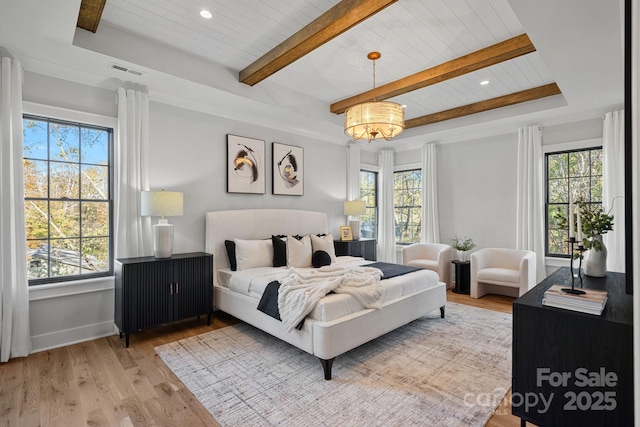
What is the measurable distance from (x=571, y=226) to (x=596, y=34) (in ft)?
5.64

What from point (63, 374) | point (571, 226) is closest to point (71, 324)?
point (63, 374)

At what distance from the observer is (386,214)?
6.63 metres

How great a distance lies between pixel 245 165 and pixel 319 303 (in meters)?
2.67

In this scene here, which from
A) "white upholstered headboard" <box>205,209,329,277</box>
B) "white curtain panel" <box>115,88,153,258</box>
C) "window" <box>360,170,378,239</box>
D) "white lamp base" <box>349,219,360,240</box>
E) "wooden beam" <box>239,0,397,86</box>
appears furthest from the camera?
"window" <box>360,170,378,239</box>

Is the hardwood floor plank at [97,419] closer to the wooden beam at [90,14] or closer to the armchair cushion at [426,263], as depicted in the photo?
the wooden beam at [90,14]

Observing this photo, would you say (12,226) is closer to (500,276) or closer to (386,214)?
(386,214)

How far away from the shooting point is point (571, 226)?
6.48 ft

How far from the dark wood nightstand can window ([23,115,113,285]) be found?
47 cm

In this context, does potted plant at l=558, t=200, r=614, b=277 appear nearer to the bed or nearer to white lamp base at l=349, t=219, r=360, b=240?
the bed

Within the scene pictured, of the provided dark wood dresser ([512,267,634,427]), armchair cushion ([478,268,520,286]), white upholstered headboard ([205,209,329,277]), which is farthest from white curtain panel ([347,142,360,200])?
dark wood dresser ([512,267,634,427])

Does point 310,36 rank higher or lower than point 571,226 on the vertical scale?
higher

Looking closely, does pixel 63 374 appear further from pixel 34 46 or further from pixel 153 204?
pixel 34 46

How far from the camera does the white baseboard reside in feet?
10.1

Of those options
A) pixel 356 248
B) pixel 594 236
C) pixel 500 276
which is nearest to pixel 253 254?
pixel 356 248
